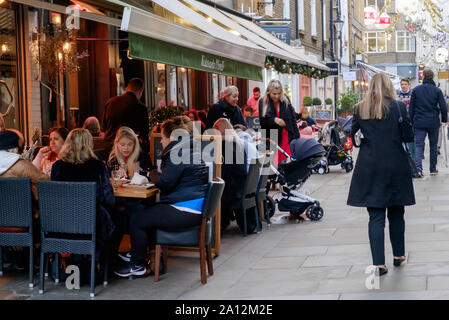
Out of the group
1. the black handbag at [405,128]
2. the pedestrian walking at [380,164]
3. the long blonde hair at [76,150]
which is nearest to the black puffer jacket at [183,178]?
the long blonde hair at [76,150]

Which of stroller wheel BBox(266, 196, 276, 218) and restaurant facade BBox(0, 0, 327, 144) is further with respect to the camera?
stroller wheel BBox(266, 196, 276, 218)

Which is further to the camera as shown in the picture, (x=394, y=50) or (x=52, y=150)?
(x=394, y=50)

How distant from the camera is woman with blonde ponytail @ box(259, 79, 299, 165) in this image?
40.1 feet

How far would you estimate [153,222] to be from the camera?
7.02 meters

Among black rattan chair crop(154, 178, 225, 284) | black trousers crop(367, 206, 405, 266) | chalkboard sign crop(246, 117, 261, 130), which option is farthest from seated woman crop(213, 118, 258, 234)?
chalkboard sign crop(246, 117, 261, 130)

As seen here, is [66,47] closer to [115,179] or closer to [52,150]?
[52,150]

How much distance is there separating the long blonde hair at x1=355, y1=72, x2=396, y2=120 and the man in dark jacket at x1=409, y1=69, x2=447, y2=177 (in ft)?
26.7

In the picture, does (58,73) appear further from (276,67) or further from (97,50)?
(276,67)

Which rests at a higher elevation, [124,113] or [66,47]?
[66,47]

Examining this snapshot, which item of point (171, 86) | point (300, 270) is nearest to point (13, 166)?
point (300, 270)

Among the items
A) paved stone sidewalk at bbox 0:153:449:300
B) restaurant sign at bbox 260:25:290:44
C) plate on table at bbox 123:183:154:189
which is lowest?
paved stone sidewalk at bbox 0:153:449:300

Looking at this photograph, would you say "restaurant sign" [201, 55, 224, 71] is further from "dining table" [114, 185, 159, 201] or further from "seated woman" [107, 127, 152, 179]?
"dining table" [114, 185, 159, 201]

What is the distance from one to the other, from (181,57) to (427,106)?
763 centimetres
